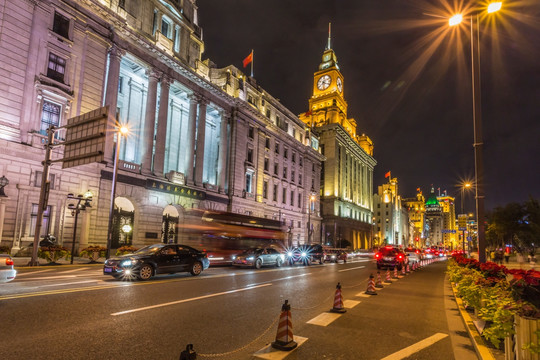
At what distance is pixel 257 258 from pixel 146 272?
32.7ft

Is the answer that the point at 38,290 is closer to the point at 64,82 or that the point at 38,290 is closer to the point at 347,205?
the point at 64,82

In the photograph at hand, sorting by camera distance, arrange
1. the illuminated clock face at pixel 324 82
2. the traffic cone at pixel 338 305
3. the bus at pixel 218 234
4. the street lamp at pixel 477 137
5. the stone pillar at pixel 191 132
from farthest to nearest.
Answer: the illuminated clock face at pixel 324 82, the stone pillar at pixel 191 132, the bus at pixel 218 234, the street lamp at pixel 477 137, the traffic cone at pixel 338 305

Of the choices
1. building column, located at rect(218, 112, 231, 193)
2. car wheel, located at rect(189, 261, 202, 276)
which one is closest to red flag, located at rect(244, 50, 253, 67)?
building column, located at rect(218, 112, 231, 193)

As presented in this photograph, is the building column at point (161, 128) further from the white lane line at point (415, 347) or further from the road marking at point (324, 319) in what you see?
the white lane line at point (415, 347)

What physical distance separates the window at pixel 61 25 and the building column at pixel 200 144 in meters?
15.5

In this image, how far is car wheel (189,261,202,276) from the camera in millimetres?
16438

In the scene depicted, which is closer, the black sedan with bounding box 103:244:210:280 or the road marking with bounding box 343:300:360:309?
the road marking with bounding box 343:300:360:309

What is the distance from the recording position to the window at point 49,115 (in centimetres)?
2500

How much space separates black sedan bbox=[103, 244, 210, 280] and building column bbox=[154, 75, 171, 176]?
18.8m

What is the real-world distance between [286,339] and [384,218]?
439 feet

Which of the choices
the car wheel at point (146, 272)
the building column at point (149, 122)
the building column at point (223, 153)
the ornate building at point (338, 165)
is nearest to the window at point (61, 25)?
the building column at point (149, 122)

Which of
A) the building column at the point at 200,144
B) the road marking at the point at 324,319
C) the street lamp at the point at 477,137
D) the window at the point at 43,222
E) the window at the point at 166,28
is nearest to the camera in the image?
the road marking at the point at 324,319

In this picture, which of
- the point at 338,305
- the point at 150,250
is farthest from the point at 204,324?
the point at 150,250

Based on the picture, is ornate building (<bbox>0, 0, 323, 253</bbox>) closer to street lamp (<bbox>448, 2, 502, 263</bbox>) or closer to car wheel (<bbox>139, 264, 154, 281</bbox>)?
car wheel (<bbox>139, 264, 154, 281</bbox>)
